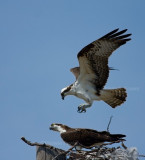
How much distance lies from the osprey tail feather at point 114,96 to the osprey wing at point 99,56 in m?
0.18

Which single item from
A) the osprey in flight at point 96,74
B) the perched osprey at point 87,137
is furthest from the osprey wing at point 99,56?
the perched osprey at point 87,137

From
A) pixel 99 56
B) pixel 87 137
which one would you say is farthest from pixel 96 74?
pixel 87 137

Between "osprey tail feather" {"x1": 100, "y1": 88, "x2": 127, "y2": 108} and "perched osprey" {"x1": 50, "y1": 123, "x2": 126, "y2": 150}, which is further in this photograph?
"osprey tail feather" {"x1": 100, "y1": 88, "x2": 127, "y2": 108}

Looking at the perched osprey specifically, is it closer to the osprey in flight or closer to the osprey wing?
the osprey in flight

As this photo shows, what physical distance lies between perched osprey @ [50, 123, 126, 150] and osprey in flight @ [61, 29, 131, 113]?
56.2 inches

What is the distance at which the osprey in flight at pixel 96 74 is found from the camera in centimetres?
808

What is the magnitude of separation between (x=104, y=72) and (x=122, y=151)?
270cm

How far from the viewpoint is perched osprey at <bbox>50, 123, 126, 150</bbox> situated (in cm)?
639

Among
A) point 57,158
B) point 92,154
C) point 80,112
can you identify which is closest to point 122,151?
point 92,154

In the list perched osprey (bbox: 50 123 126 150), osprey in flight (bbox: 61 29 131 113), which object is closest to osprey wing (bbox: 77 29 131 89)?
osprey in flight (bbox: 61 29 131 113)

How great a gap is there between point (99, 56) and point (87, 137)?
6.95ft

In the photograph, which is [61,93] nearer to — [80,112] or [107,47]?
[80,112]

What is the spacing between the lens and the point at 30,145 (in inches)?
220

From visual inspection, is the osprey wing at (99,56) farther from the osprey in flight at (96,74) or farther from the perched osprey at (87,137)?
the perched osprey at (87,137)
